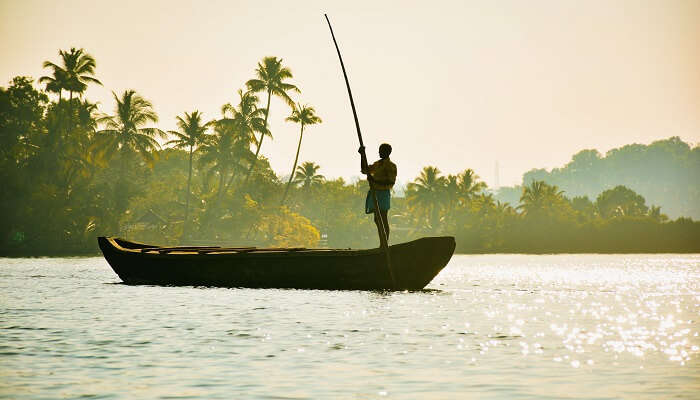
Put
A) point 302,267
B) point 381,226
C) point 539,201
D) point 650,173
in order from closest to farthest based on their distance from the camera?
point 381,226
point 302,267
point 539,201
point 650,173

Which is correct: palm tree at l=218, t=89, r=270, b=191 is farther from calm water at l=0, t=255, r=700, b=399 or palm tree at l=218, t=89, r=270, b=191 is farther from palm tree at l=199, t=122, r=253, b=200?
calm water at l=0, t=255, r=700, b=399

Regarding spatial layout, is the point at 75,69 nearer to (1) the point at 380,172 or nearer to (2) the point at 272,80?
(2) the point at 272,80

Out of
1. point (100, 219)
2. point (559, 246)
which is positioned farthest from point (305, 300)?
point (559, 246)

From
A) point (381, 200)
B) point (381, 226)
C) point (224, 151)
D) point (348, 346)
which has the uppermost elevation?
point (224, 151)

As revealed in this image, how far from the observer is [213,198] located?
227ft

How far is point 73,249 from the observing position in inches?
2281

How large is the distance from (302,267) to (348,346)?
27.6 ft

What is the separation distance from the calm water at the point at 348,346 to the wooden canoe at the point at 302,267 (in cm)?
47

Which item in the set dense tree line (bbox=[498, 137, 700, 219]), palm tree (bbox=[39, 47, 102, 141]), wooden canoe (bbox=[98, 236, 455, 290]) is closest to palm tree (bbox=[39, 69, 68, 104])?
palm tree (bbox=[39, 47, 102, 141])

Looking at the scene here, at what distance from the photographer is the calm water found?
862 centimetres

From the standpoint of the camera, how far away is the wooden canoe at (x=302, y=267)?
1923cm

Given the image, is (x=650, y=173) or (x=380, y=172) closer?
(x=380, y=172)

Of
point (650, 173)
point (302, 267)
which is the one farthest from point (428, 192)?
point (650, 173)

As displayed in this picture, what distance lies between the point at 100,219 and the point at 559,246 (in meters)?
45.3
